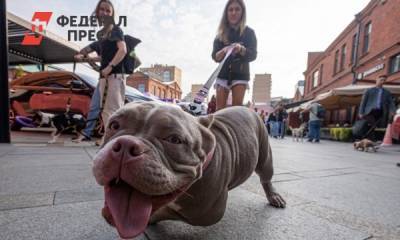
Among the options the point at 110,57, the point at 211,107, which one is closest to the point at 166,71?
the point at 110,57

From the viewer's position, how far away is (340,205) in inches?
69.8

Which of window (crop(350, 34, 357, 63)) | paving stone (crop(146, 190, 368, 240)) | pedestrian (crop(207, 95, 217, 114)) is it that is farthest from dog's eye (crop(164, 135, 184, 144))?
window (crop(350, 34, 357, 63))

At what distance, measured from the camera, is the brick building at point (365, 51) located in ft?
41.3

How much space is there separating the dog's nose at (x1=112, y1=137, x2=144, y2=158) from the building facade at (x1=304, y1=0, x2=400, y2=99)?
48.1 ft

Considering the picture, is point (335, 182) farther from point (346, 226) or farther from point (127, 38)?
point (127, 38)

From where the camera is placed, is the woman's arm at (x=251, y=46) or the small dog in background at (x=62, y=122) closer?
the woman's arm at (x=251, y=46)

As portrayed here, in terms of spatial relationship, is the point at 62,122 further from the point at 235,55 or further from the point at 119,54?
the point at 235,55

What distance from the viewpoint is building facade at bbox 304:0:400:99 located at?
12.6m

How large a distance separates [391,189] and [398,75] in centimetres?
1242

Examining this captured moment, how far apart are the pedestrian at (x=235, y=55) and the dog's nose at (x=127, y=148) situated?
79.3 inches

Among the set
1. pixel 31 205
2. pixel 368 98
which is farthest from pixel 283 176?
pixel 368 98

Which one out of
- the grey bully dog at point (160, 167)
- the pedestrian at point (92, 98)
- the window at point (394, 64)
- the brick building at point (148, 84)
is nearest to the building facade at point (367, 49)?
the window at point (394, 64)

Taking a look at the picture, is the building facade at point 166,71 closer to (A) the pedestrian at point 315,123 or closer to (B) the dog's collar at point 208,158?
(A) the pedestrian at point 315,123

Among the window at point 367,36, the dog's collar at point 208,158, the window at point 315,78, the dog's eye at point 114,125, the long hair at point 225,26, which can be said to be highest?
the window at point 367,36
